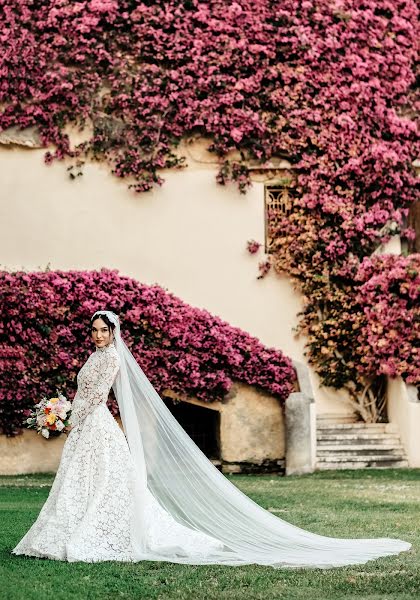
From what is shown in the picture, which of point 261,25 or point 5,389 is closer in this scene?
point 5,389

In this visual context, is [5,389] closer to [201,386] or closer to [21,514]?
[201,386]

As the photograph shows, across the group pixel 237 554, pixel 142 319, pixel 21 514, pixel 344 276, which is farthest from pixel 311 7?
pixel 237 554

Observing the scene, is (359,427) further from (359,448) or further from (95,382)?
(95,382)

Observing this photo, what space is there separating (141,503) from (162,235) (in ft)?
29.6

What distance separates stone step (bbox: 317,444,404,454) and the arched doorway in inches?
71.9

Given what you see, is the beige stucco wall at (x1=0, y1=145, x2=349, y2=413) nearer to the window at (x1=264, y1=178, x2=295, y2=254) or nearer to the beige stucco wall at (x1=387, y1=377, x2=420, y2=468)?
the window at (x1=264, y1=178, x2=295, y2=254)

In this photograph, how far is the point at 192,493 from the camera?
8383 millimetres

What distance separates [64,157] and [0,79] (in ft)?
5.29

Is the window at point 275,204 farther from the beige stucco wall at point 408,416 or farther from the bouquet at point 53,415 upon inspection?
the bouquet at point 53,415

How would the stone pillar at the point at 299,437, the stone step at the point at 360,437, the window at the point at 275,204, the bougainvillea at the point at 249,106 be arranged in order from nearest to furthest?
the stone pillar at the point at 299,437 → the stone step at the point at 360,437 → the bougainvillea at the point at 249,106 → the window at the point at 275,204

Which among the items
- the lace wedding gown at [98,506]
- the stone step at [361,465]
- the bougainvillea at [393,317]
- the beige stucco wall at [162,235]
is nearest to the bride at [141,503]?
the lace wedding gown at [98,506]

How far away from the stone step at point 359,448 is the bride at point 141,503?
670cm

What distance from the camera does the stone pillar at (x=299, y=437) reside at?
584 inches

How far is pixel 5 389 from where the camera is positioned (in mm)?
15039
